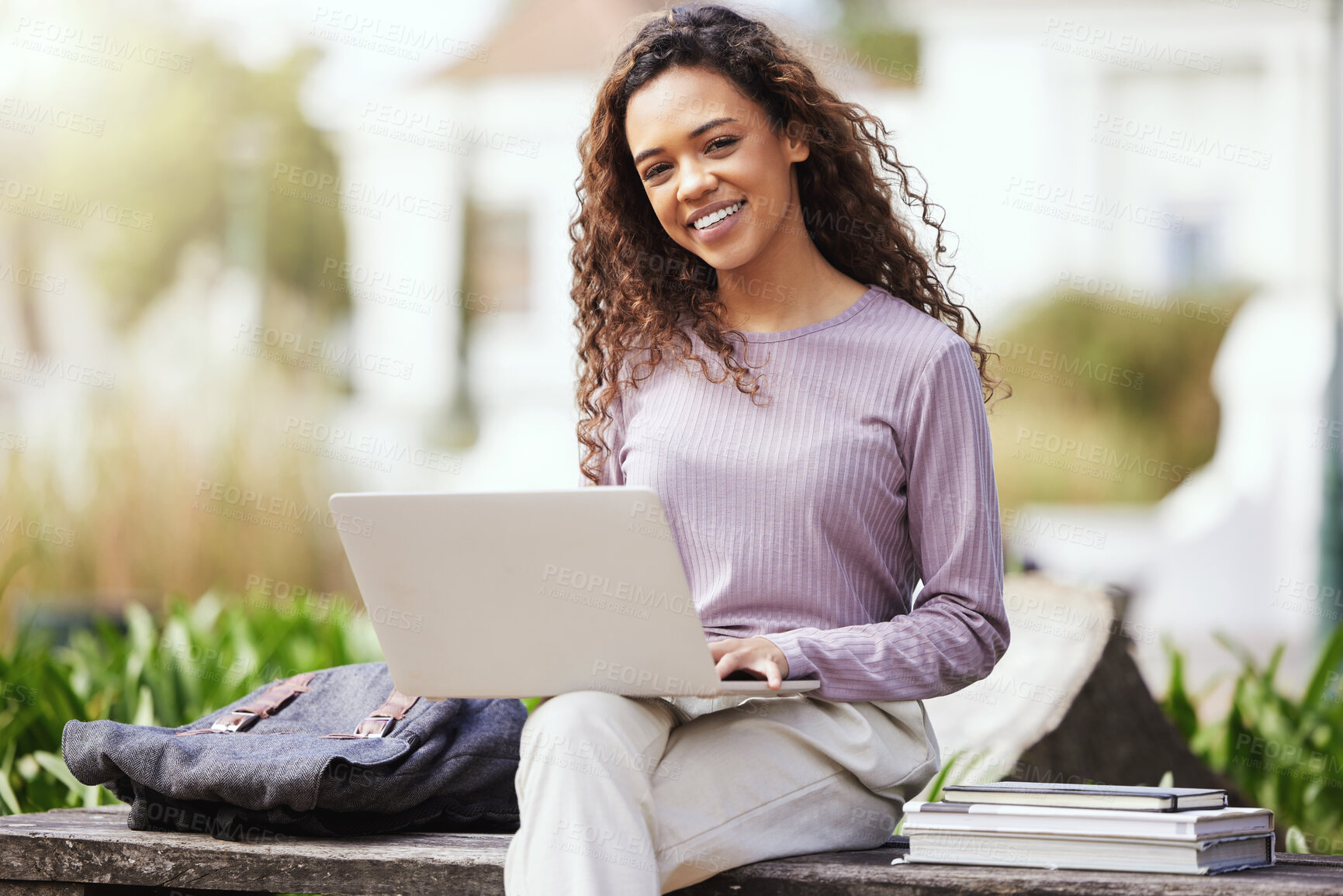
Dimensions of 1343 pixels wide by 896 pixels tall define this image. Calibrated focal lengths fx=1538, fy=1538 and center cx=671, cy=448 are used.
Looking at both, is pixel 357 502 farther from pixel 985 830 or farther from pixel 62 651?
pixel 62 651

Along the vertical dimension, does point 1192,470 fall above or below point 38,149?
below

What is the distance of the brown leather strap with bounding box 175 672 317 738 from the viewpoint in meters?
2.43

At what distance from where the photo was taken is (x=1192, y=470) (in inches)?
697

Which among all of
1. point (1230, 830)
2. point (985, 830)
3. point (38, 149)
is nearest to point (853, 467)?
point (985, 830)

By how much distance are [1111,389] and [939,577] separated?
16.6 m

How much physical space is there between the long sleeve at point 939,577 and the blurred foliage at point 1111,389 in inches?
604

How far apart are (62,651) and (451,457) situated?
11543 mm

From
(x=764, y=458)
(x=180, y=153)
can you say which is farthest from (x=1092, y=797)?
(x=180, y=153)

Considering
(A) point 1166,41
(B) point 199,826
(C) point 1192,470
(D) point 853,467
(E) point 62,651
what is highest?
(A) point 1166,41

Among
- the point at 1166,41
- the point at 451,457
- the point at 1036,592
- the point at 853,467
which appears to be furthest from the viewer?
the point at 1166,41

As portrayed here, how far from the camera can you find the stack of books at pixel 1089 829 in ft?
6.19

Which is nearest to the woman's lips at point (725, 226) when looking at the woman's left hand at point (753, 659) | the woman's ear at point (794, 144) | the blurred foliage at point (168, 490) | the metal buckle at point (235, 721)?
the woman's ear at point (794, 144)

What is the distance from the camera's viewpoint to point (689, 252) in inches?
106

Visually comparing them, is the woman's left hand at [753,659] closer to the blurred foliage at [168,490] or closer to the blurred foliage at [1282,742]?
the blurred foliage at [1282,742]
